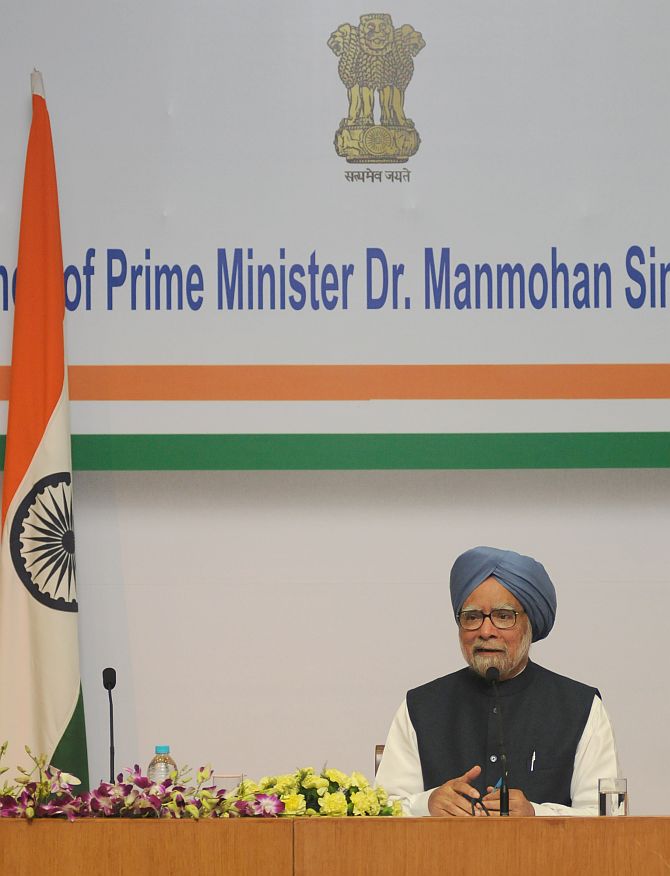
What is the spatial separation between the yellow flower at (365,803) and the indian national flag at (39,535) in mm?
1927

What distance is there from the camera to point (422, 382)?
4.33 meters

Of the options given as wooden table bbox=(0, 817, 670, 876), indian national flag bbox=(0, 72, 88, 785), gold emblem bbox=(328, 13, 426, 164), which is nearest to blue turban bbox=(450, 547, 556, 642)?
wooden table bbox=(0, 817, 670, 876)

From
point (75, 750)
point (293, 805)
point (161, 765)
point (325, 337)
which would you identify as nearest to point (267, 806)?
point (293, 805)

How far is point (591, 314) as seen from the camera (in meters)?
4.36

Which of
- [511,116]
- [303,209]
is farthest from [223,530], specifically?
[511,116]

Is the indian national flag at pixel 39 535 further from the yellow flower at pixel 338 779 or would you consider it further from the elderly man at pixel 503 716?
the yellow flower at pixel 338 779

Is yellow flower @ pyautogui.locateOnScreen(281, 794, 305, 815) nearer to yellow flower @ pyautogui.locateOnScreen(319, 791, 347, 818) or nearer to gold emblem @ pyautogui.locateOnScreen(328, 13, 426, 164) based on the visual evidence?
yellow flower @ pyautogui.locateOnScreen(319, 791, 347, 818)

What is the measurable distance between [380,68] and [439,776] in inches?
102

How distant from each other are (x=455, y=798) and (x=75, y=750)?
170 centimetres

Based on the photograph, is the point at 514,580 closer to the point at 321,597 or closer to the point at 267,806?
the point at 321,597

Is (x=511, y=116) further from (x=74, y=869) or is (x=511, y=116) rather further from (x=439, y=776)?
(x=74, y=869)

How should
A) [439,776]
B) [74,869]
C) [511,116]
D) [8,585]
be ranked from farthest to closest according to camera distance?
[511,116] < [8,585] < [439,776] < [74,869]

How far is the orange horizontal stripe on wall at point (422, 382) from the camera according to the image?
14.2ft

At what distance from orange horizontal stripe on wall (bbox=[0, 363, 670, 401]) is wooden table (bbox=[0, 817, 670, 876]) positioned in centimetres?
223
